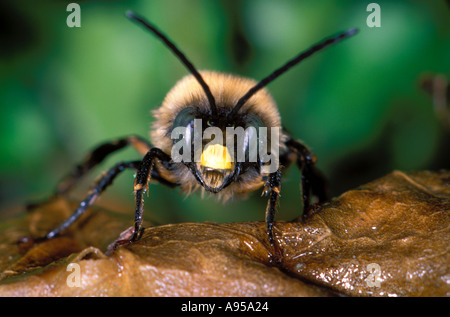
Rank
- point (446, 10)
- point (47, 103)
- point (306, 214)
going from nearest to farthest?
point (306, 214) < point (446, 10) < point (47, 103)

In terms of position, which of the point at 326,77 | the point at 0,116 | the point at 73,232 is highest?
the point at 326,77

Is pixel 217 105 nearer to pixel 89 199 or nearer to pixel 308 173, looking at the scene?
pixel 308 173

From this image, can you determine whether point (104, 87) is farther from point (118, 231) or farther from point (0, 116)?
point (118, 231)

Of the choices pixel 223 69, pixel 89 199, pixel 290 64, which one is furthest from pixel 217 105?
pixel 223 69

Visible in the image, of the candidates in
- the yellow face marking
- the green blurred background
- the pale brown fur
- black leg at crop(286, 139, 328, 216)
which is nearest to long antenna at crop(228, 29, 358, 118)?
the pale brown fur

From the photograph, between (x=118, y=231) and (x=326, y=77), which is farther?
(x=326, y=77)

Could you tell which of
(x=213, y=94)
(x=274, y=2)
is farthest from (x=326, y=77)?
(x=213, y=94)

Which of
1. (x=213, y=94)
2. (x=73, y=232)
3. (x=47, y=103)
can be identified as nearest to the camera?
(x=213, y=94)
